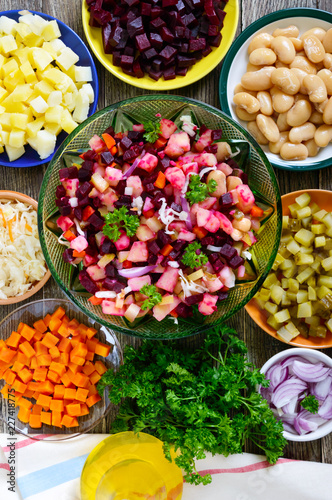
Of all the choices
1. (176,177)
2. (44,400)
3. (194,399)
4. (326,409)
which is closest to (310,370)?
(326,409)

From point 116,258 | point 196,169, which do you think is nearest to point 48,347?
point 116,258

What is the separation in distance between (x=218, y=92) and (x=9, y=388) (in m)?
1.66

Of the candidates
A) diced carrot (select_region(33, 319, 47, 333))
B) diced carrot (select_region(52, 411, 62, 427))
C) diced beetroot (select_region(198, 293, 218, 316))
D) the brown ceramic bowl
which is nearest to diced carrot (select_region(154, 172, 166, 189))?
diced beetroot (select_region(198, 293, 218, 316))

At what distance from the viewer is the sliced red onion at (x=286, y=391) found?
2162 mm

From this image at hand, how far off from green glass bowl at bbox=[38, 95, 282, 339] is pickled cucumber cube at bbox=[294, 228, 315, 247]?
299 millimetres

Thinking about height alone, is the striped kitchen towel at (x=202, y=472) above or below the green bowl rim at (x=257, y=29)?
below

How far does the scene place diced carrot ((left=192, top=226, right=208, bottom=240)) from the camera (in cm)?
171

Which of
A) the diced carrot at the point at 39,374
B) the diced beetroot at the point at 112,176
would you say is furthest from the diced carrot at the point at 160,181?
the diced carrot at the point at 39,374

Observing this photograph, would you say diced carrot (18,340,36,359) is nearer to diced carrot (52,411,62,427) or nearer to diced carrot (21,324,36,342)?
diced carrot (21,324,36,342)

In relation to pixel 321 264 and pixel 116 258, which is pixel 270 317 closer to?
pixel 321 264

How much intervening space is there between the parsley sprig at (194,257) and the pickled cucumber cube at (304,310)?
2.09 feet

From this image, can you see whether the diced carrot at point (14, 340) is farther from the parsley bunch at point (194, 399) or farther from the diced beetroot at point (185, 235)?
the diced beetroot at point (185, 235)

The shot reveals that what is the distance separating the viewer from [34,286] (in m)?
2.23

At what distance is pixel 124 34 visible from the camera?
6.93 feet
